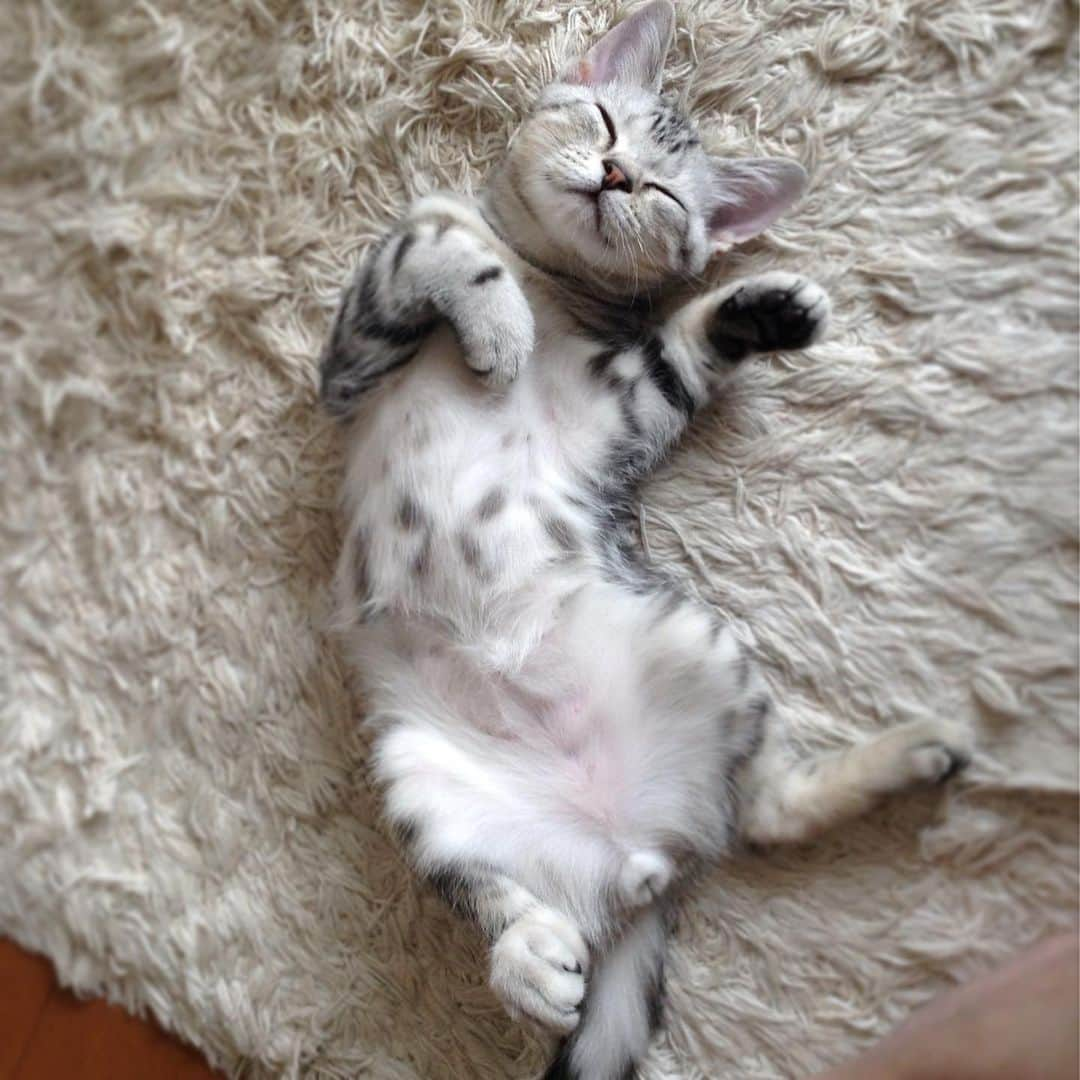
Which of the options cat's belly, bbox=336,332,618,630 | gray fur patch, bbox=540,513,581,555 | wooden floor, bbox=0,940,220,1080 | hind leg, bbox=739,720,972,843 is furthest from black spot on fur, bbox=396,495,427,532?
wooden floor, bbox=0,940,220,1080

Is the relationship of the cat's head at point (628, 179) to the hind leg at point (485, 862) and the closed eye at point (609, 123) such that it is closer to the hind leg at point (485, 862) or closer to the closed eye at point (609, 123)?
the closed eye at point (609, 123)

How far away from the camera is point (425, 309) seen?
1105mm

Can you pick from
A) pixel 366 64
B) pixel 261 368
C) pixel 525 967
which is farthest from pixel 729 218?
pixel 525 967

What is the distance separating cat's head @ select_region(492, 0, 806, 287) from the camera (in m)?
1.13

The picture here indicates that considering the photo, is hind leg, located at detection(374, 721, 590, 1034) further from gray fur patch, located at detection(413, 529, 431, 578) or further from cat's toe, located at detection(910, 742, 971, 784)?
cat's toe, located at detection(910, 742, 971, 784)

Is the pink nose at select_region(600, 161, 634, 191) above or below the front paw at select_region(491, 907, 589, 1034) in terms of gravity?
above

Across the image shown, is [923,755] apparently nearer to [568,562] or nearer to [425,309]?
[568,562]

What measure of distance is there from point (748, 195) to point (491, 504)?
49cm

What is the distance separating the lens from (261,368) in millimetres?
1336

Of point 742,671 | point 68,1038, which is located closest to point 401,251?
point 742,671

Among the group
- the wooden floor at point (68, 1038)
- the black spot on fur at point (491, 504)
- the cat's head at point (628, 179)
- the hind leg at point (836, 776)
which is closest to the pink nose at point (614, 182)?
the cat's head at point (628, 179)

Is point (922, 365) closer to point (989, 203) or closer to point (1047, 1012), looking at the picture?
point (989, 203)

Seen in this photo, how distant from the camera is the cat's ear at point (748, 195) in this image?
1.12 metres

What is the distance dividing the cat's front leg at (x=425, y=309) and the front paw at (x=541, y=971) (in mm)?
620
